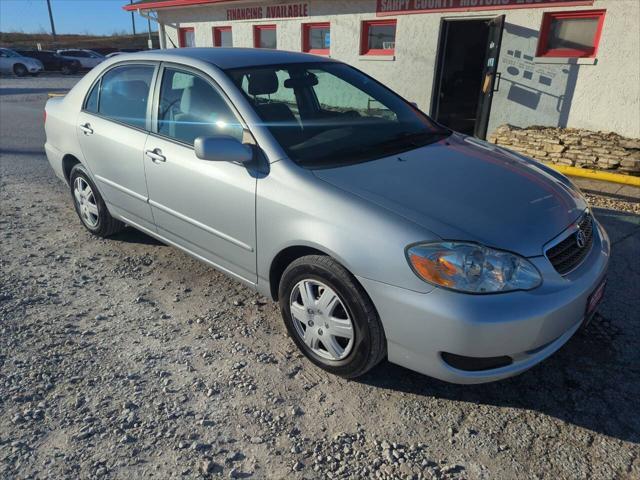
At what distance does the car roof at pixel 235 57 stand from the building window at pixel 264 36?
8.95 m

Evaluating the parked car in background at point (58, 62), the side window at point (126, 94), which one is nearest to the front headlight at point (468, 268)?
the side window at point (126, 94)

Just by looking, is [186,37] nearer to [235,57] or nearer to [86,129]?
[86,129]

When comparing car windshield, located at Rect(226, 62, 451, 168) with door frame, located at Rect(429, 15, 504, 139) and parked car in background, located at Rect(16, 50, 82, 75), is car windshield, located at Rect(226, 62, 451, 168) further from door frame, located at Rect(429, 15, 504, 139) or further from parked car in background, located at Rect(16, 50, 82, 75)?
parked car in background, located at Rect(16, 50, 82, 75)

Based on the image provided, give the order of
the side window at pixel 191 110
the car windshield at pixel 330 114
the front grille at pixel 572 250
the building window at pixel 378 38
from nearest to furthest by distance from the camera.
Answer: the front grille at pixel 572 250 < the car windshield at pixel 330 114 < the side window at pixel 191 110 < the building window at pixel 378 38

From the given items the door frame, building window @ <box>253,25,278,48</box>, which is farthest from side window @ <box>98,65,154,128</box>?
building window @ <box>253,25,278,48</box>

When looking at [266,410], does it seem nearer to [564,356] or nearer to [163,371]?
[163,371]

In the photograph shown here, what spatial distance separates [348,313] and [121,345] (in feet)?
4.95

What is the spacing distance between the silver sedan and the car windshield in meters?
0.02

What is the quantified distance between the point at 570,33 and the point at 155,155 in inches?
280

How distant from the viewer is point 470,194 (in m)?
2.64

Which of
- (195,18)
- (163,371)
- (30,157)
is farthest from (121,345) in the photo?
(195,18)

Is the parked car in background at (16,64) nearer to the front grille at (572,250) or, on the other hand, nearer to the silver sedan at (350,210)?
the silver sedan at (350,210)

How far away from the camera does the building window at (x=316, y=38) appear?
36.3 ft

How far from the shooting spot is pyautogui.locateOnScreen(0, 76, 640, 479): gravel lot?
2232mm
